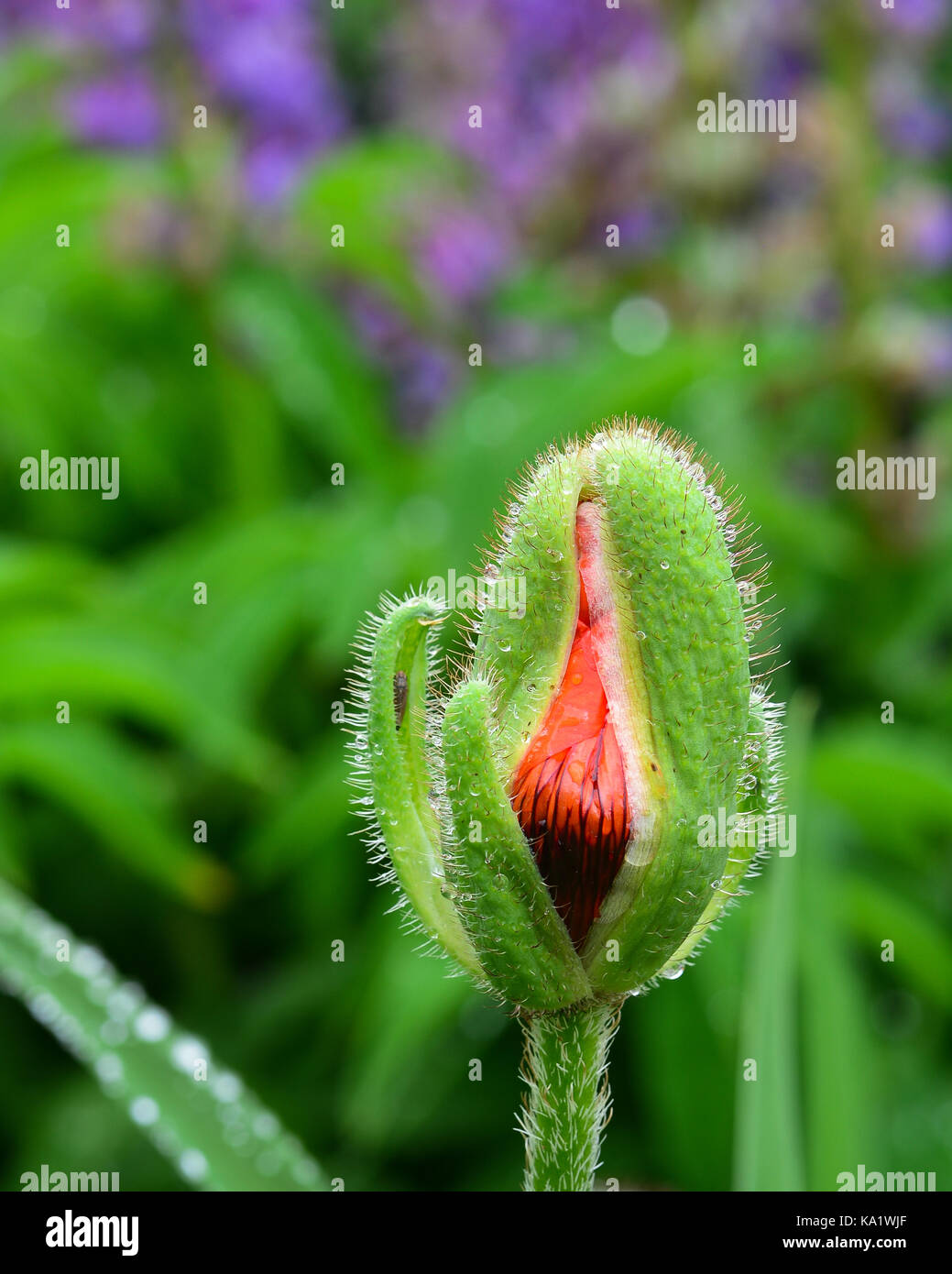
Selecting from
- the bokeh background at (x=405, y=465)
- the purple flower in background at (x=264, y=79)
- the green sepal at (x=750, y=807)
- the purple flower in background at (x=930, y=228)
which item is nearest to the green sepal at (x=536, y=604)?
the green sepal at (x=750, y=807)

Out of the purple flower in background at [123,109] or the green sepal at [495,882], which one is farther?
the purple flower in background at [123,109]

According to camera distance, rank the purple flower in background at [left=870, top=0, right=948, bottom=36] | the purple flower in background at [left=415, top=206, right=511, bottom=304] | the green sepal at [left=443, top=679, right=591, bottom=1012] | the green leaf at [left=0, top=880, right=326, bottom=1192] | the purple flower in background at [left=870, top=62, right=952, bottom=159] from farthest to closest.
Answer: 1. the purple flower in background at [left=415, top=206, right=511, bottom=304]
2. the purple flower in background at [left=870, top=62, right=952, bottom=159]
3. the purple flower in background at [left=870, top=0, right=948, bottom=36]
4. the green leaf at [left=0, top=880, right=326, bottom=1192]
5. the green sepal at [left=443, top=679, right=591, bottom=1012]

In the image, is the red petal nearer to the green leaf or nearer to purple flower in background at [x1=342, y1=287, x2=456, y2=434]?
the green leaf

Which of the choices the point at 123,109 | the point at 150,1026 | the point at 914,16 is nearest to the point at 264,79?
the point at 123,109

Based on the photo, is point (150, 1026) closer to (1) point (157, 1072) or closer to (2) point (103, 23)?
(1) point (157, 1072)

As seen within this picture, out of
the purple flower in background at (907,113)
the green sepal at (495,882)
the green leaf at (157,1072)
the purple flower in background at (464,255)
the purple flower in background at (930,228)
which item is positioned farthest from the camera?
the purple flower in background at (464,255)

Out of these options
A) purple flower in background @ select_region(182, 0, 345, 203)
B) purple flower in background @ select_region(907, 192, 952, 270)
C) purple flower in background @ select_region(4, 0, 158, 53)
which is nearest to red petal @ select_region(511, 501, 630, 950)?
purple flower in background @ select_region(907, 192, 952, 270)

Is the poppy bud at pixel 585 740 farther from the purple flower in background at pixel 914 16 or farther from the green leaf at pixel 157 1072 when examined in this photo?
the purple flower in background at pixel 914 16
